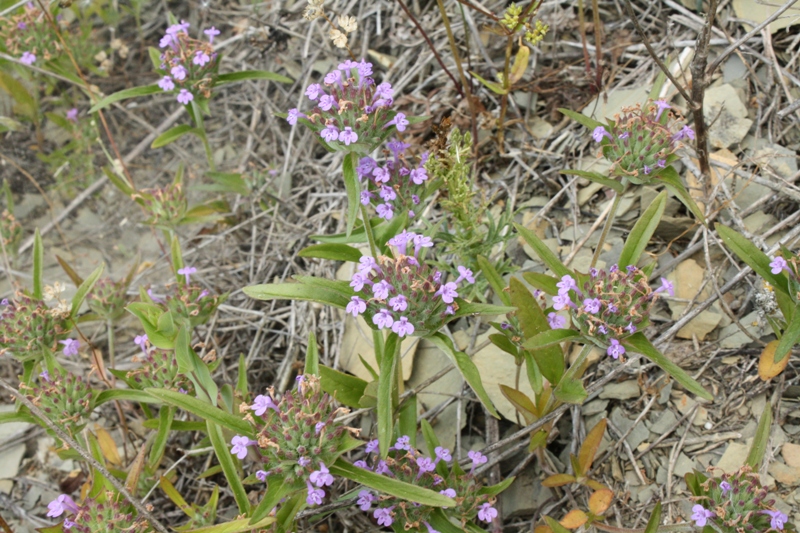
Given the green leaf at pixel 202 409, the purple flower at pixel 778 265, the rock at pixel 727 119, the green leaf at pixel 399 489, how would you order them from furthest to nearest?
the rock at pixel 727 119, the green leaf at pixel 202 409, the purple flower at pixel 778 265, the green leaf at pixel 399 489

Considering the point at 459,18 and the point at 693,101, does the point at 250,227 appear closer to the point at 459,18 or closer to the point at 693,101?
the point at 459,18

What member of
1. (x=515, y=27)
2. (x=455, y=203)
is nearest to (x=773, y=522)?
(x=455, y=203)

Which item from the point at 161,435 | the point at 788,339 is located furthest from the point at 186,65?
the point at 788,339

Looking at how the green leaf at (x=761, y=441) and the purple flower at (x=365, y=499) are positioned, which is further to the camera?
the purple flower at (x=365, y=499)

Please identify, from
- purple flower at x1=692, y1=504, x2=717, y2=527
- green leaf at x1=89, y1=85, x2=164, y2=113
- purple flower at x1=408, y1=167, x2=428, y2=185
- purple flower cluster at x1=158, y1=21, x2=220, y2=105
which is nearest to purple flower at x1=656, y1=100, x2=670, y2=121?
purple flower at x1=408, y1=167, x2=428, y2=185

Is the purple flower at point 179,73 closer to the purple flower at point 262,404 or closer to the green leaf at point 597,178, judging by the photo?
→ the purple flower at point 262,404

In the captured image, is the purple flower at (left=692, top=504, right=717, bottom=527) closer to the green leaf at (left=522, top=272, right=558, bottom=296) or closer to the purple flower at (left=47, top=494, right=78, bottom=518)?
the green leaf at (left=522, top=272, right=558, bottom=296)

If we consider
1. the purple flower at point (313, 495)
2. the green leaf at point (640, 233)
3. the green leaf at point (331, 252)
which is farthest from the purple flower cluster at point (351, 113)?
the purple flower at point (313, 495)
